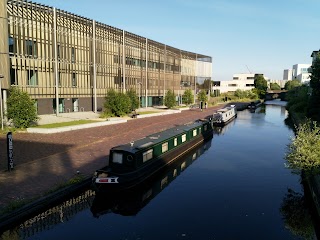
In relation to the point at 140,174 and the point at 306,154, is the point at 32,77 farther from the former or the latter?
the point at 306,154

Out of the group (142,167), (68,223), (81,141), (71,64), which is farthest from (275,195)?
(71,64)

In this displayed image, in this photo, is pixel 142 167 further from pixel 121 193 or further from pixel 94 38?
pixel 94 38

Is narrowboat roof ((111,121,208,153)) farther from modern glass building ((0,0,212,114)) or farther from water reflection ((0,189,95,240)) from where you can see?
modern glass building ((0,0,212,114))

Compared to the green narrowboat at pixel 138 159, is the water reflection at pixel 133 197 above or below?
below

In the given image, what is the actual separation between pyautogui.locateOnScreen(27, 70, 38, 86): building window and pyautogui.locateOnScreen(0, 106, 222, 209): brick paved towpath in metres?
14.3

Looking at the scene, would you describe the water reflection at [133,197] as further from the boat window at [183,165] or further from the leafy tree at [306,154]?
the leafy tree at [306,154]

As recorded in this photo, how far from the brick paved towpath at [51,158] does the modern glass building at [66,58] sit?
37.2 feet

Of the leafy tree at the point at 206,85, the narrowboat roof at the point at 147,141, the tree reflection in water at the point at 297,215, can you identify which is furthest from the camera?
the leafy tree at the point at 206,85

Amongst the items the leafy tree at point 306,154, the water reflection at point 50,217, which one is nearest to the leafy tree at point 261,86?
the leafy tree at point 306,154

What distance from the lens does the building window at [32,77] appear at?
40062 millimetres

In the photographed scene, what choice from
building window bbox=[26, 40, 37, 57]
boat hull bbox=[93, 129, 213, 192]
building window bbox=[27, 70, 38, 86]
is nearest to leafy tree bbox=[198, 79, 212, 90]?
building window bbox=[27, 70, 38, 86]

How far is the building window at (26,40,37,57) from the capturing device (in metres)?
39.4

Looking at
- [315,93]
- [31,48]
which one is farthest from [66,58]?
[315,93]

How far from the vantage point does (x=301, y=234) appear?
12891mm
